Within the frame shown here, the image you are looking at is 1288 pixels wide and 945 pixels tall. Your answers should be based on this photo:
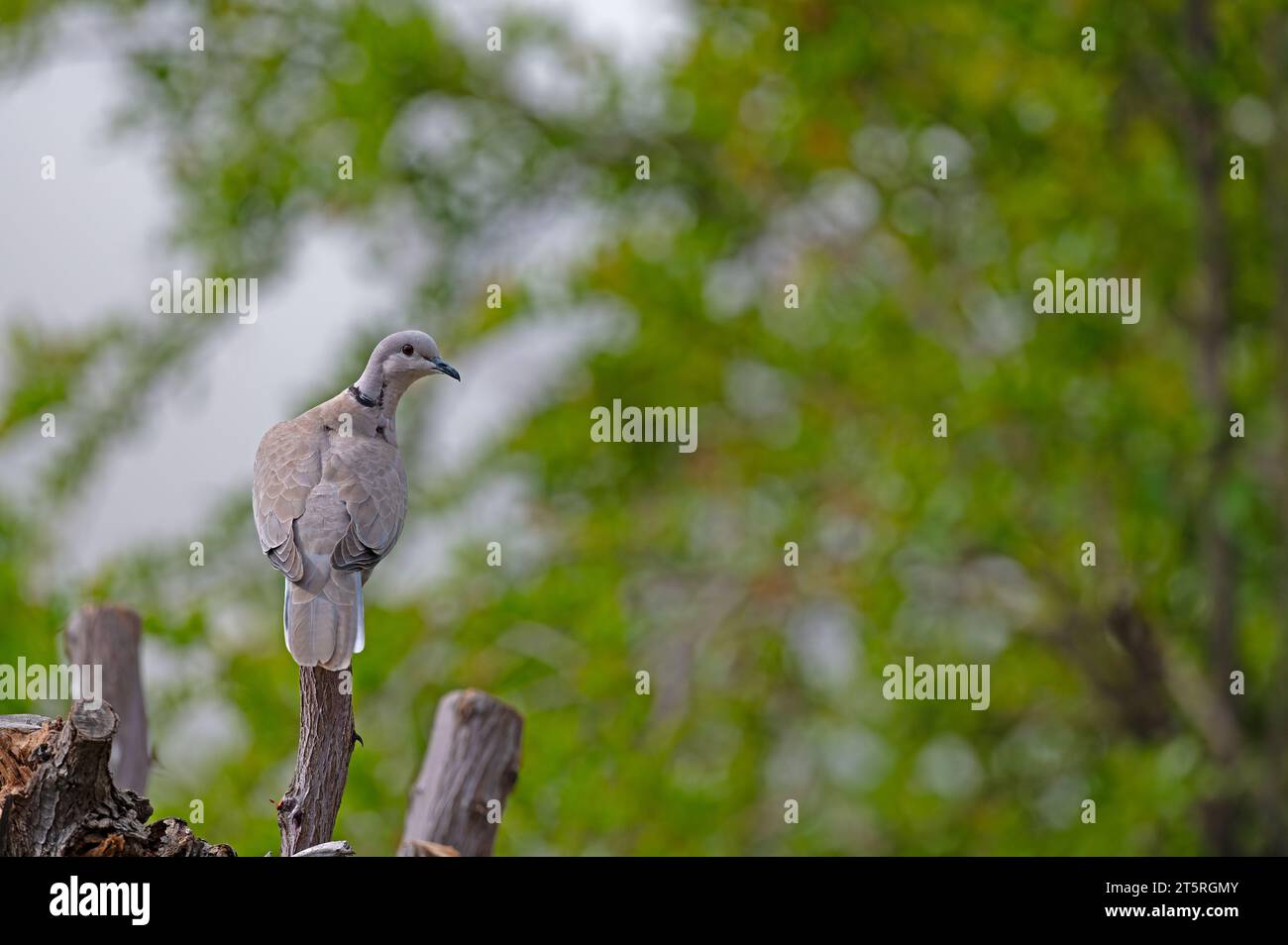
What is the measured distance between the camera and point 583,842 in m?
2.37

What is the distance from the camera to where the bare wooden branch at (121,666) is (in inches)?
56.2

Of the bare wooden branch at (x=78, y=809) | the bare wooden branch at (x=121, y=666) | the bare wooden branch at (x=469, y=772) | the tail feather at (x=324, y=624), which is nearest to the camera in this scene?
the tail feather at (x=324, y=624)

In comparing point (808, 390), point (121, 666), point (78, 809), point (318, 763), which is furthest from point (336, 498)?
point (808, 390)

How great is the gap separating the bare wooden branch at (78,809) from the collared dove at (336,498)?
195mm

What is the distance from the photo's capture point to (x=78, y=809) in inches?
32.8

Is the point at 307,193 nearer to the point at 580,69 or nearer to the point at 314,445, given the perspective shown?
the point at 580,69

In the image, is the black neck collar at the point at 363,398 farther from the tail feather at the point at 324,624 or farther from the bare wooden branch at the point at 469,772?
the bare wooden branch at the point at 469,772

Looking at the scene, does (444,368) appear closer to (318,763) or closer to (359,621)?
(359,621)

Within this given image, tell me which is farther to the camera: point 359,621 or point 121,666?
point 121,666

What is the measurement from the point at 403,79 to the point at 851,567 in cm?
145

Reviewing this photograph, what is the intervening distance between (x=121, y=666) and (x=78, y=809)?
64cm

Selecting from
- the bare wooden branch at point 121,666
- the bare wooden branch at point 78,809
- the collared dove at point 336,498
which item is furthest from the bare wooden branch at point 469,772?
the collared dove at point 336,498

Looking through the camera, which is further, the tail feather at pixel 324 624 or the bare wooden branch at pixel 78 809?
the bare wooden branch at pixel 78 809

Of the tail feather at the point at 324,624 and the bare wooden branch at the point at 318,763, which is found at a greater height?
the tail feather at the point at 324,624
